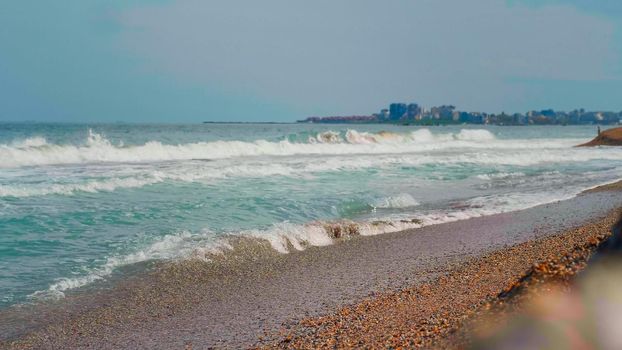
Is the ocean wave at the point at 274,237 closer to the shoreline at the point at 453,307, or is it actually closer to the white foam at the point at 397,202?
the white foam at the point at 397,202

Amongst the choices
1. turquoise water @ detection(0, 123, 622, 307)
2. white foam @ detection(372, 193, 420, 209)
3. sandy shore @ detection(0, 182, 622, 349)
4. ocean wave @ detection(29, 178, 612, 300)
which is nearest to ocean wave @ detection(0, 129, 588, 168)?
turquoise water @ detection(0, 123, 622, 307)

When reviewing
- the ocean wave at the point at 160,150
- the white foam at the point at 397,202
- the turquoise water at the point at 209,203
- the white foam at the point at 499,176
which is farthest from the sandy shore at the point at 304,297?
the ocean wave at the point at 160,150

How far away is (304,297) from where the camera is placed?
621cm

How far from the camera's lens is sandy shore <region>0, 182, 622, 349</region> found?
16.2 ft

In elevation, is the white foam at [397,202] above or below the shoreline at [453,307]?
below

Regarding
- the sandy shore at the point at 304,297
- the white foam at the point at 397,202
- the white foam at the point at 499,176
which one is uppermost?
the sandy shore at the point at 304,297

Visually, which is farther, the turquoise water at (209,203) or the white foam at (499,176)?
the white foam at (499,176)

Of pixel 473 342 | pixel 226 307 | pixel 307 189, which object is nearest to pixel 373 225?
pixel 226 307

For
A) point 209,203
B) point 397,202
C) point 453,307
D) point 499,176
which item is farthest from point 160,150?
point 453,307

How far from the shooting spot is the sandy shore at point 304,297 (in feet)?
16.2

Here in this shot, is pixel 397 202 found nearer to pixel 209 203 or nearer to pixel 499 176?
pixel 209 203

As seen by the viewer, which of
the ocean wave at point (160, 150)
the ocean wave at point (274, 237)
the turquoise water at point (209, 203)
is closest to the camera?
the ocean wave at point (274, 237)

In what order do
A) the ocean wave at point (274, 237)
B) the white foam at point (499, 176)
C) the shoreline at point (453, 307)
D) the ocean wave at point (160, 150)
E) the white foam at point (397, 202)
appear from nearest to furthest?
the shoreline at point (453, 307), the ocean wave at point (274, 237), the white foam at point (397, 202), the white foam at point (499, 176), the ocean wave at point (160, 150)

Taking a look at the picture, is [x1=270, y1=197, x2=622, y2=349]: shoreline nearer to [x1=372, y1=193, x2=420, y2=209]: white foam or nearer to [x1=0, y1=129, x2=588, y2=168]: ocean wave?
[x1=372, y1=193, x2=420, y2=209]: white foam
